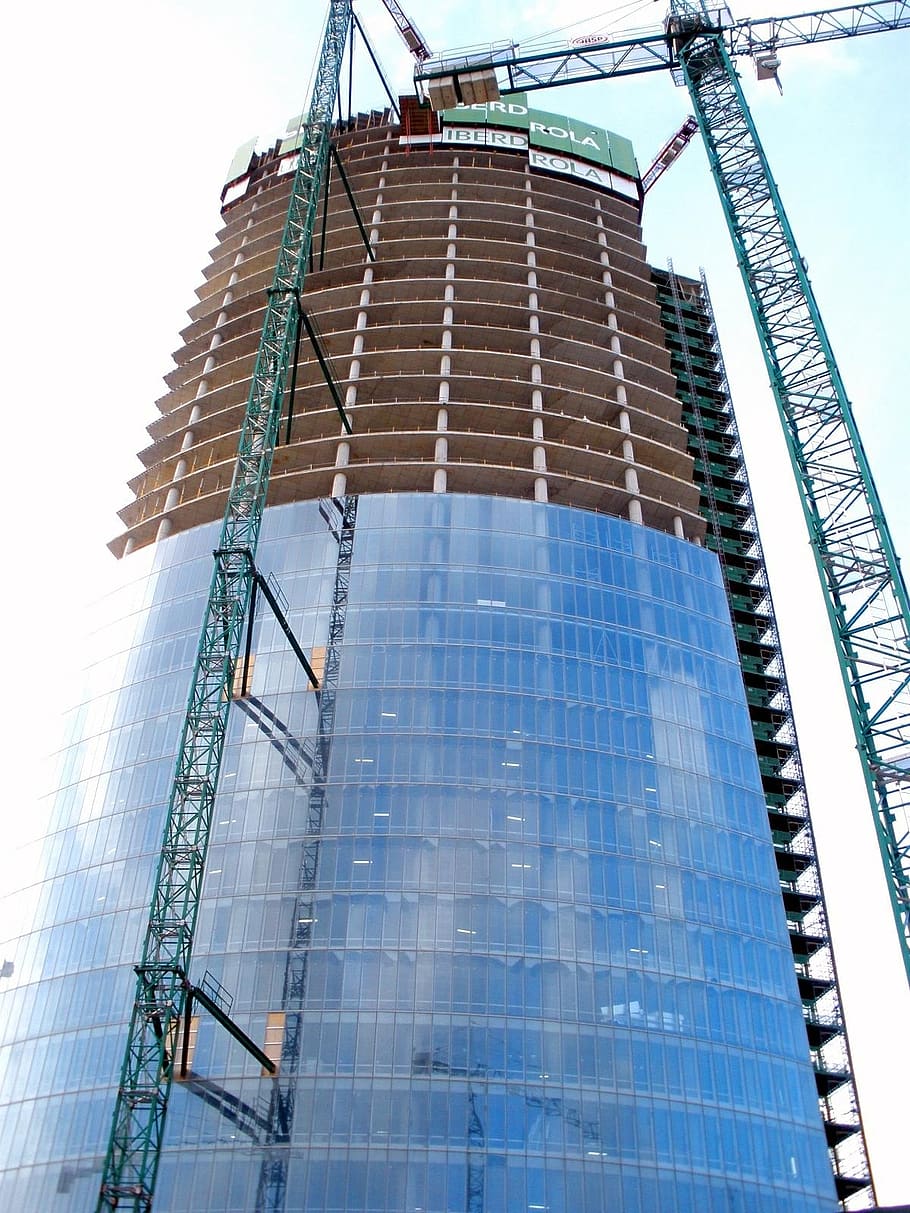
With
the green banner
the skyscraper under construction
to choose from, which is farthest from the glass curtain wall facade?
the green banner

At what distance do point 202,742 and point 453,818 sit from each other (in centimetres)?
1577

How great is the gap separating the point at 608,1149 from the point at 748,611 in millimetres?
46151

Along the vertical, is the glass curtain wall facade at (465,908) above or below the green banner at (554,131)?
below

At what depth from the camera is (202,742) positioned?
6444 cm

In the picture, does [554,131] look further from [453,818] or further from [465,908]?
[465,908]

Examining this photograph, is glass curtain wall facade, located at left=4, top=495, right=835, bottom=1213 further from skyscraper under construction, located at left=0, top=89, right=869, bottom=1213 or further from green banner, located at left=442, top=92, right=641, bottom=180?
green banner, located at left=442, top=92, right=641, bottom=180

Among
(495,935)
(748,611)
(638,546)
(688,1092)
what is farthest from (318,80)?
(688,1092)

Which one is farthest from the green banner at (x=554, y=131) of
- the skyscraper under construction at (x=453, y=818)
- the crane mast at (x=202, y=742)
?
the crane mast at (x=202, y=742)

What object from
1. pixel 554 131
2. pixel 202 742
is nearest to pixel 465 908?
pixel 202 742

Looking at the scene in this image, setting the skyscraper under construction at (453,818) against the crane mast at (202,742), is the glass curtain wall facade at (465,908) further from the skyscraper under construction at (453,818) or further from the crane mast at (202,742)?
the crane mast at (202,742)

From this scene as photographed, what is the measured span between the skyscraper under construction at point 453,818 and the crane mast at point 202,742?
7.79 feet

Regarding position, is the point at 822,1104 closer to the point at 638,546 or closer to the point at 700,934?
the point at 700,934

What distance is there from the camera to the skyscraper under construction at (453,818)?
49.1 meters

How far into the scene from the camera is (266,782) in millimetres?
59438
